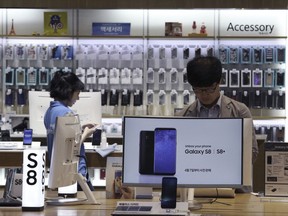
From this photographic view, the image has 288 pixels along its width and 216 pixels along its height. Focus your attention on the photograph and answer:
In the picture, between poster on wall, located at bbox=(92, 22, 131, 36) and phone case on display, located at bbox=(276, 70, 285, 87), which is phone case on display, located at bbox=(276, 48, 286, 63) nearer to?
phone case on display, located at bbox=(276, 70, 285, 87)

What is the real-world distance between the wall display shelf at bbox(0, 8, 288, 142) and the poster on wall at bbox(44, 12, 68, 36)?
2.5 inches

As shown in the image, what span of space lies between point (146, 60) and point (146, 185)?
6.46m

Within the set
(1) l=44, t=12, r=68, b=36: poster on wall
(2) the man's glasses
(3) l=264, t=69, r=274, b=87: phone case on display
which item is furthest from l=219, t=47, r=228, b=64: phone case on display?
(2) the man's glasses

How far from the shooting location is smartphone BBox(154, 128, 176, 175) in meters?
3.73

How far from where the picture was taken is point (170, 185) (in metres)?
3.60

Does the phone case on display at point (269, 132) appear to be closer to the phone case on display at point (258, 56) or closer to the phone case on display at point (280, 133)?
the phone case on display at point (280, 133)

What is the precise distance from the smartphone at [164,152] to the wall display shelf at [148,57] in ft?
20.6

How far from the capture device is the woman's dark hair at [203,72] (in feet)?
14.5

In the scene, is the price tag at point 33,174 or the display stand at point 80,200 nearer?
the price tag at point 33,174

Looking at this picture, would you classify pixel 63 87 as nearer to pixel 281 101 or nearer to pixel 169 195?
pixel 169 195

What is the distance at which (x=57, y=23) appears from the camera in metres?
10.1

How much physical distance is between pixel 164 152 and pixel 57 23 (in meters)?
6.67

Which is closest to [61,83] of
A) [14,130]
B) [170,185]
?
[170,185]

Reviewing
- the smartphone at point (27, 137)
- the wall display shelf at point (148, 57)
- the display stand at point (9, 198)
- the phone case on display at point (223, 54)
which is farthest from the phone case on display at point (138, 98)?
the display stand at point (9, 198)
